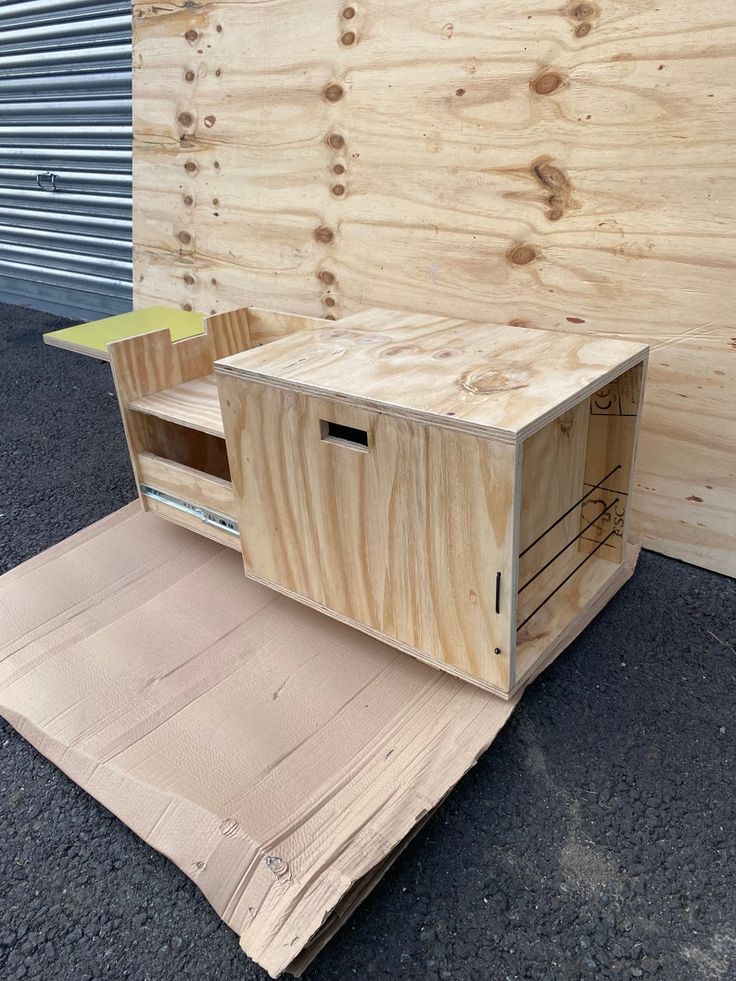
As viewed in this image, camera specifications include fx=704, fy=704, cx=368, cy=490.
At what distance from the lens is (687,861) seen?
850mm

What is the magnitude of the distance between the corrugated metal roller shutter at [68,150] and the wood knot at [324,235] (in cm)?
158

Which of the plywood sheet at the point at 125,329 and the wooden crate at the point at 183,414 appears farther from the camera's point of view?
the plywood sheet at the point at 125,329

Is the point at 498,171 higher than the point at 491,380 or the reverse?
higher

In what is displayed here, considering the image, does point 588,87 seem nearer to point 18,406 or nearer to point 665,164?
point 665,164

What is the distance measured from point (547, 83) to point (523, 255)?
274 millimetres

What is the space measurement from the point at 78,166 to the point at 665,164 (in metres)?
2.61

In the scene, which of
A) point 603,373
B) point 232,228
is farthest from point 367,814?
point 232,228

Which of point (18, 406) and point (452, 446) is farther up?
point (452, 446)

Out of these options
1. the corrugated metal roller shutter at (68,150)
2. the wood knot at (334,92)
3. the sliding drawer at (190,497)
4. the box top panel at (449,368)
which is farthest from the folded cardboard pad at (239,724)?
the corrugated metal roller shutter at (68,150)

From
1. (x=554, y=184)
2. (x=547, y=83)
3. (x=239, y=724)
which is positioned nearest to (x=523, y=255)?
(x=554, y=184)

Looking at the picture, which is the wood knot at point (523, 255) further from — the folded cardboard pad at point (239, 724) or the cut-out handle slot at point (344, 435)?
the folded cardboard pad at point (239, 724)

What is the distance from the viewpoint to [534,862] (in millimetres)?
864

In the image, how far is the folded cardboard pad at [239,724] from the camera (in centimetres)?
83

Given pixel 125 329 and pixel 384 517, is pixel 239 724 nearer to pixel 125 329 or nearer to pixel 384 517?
pixel 384 517
